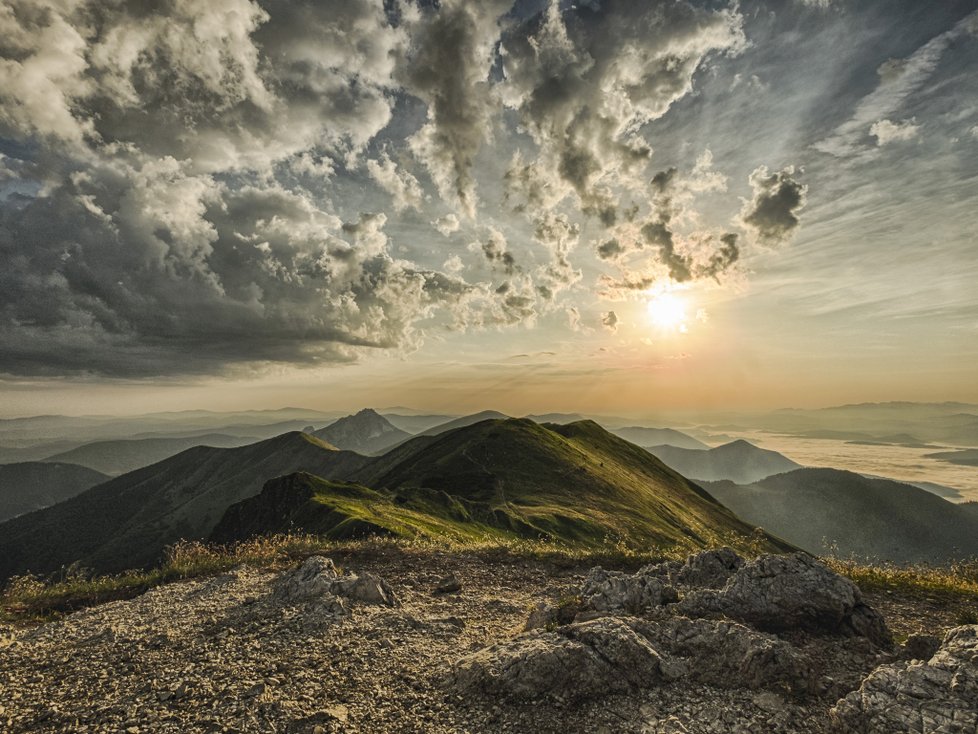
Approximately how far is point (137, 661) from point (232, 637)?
218cm

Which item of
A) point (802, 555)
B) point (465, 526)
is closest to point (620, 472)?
point (465, 526)

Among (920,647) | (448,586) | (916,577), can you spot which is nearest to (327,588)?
(448,586)

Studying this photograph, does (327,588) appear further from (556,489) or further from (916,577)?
(556,489)

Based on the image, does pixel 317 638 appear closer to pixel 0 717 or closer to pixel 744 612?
pixel 0 717

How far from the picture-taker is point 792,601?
43.2ft

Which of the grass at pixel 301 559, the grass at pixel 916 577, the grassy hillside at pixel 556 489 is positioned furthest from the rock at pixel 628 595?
the grassy hillside at pixel 556 489

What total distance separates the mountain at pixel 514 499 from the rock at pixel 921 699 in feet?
59.6

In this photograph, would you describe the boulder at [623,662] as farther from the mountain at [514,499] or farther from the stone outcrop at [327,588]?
the mountain at [514,499]

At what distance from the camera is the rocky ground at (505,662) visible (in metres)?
9.26

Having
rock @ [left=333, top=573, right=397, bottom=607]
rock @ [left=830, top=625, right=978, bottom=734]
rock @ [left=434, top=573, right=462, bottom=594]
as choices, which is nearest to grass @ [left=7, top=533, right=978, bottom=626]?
rock @ [left=434, top=573, right=462, bottom=594]

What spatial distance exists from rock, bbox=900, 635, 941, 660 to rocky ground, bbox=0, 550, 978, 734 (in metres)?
0.05

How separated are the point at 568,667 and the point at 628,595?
4660 mm

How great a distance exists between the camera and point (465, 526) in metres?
48.5

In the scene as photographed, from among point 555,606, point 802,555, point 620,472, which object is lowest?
point 620,472
